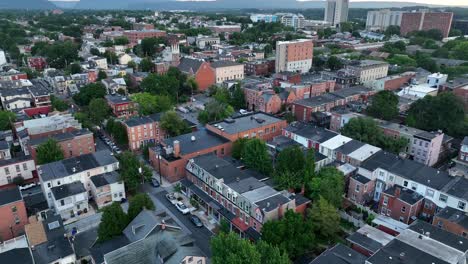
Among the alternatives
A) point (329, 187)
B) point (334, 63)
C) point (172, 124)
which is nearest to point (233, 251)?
point (329, 187)

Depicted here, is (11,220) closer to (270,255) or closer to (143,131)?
(143,131)

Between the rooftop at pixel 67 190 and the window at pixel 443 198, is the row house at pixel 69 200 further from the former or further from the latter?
the window at pixel 443 198

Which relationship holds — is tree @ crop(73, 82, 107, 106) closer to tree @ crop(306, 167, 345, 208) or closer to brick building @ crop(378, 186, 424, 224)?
tree @ crop(306, 167, 345, 208)

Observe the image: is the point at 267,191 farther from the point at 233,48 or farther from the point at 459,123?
the point at 233,48

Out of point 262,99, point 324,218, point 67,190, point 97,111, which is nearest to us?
point 324,218

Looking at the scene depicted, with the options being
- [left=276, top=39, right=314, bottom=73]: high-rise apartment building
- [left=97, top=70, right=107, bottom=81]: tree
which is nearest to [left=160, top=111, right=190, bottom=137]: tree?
[left=97, top=70, right=107, bottom=81]: tree

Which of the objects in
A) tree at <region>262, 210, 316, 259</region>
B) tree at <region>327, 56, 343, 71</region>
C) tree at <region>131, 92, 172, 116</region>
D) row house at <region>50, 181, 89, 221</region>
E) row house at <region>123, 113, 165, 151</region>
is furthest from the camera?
tree at <region>327, 56, 343, 71</region>
